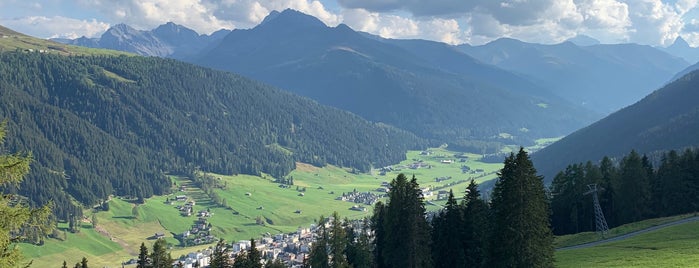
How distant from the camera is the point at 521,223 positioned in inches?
1837

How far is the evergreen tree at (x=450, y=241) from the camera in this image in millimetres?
66375

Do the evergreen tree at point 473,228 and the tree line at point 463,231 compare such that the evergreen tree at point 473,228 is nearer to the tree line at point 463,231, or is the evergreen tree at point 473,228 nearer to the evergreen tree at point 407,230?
the tree line at point 463,231

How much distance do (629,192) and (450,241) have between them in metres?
43.9

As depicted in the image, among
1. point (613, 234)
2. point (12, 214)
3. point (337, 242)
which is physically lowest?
point (337, 242)

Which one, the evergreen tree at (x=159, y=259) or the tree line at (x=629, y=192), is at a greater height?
the tree line at (x=629, y=192)

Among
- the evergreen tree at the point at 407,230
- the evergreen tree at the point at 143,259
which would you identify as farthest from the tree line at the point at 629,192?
the evergreen tree at the point at 143,259

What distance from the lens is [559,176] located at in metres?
97.9

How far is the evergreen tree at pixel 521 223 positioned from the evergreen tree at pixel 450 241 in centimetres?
1810

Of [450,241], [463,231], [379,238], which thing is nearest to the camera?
[463,231]

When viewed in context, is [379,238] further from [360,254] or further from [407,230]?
[407,230]

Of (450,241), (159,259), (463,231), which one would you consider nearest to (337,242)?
(450,241)

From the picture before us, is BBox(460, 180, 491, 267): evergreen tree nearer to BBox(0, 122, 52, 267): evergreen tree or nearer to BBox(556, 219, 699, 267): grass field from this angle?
BBox(556, 219, 699, 267): grass field

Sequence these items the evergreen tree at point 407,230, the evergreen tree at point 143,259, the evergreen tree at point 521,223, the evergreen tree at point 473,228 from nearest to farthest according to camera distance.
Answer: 1. the evergreen tree at point 521,223
2. the evergreen tree at point 407,230
3. the evergreen tree at point 473,228
4. the evergreen tree at point 143,259

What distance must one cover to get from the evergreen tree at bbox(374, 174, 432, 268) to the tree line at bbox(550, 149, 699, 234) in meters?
43.4
